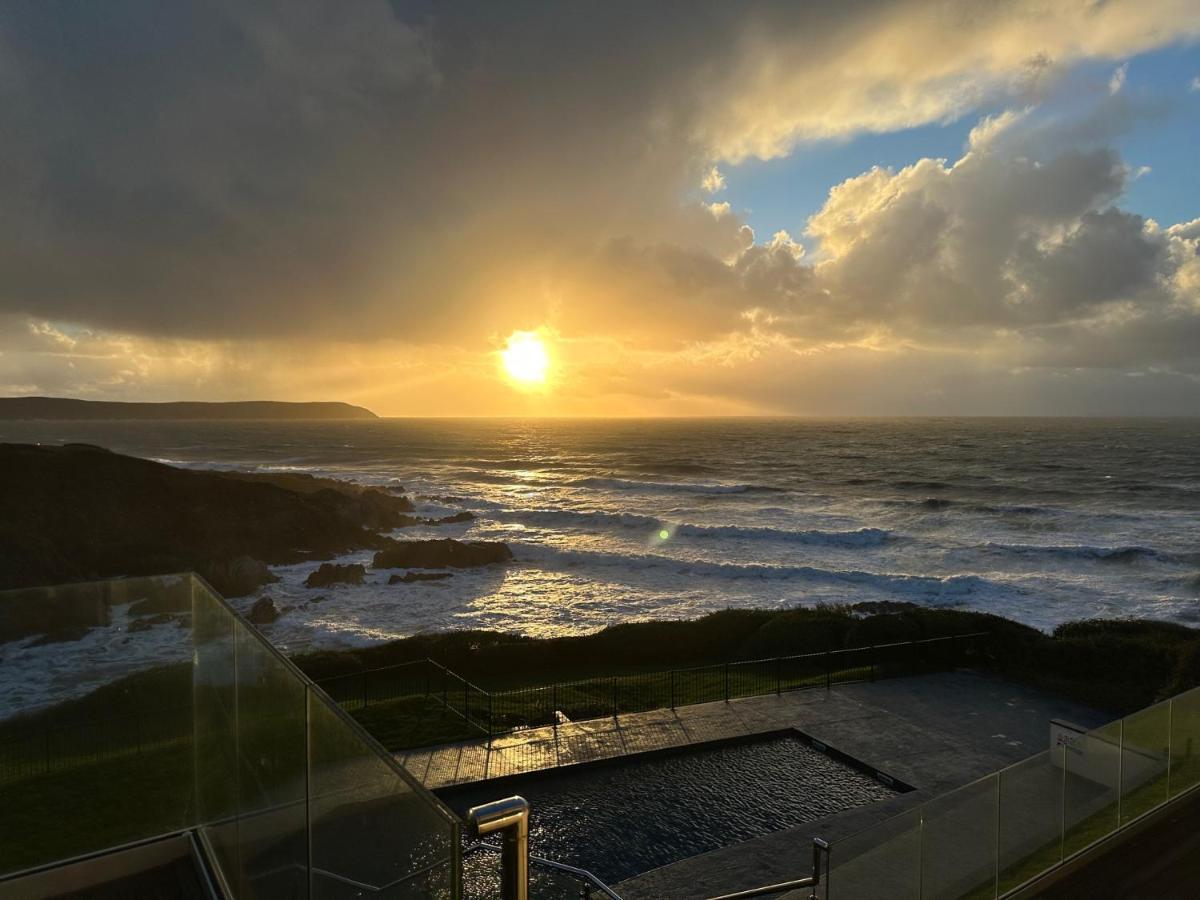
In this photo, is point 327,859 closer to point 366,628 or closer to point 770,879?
point 770,879

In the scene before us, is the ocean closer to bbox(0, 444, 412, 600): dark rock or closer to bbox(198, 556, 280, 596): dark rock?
bbox(198, 556, 280, 596): dark rock

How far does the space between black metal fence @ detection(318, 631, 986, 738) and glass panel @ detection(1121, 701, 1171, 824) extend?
10.4 metres

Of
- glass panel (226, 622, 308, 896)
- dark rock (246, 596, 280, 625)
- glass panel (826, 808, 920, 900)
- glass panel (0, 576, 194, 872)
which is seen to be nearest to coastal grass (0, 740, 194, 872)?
Answer: glass panel (0, 576, 194, 872)

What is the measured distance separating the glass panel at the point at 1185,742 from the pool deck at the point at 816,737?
4278mm

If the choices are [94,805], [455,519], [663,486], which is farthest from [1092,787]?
[663,486]

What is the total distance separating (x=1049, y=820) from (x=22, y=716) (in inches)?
604

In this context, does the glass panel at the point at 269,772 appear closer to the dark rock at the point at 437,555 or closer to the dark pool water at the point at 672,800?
the dark pool water at the point at 672,800

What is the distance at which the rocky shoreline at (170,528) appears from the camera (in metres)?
41.5

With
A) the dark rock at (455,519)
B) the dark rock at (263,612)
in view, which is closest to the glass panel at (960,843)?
the dark rock at (263,612)

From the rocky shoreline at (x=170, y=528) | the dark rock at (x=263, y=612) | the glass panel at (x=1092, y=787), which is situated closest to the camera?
the glass panel at (x=1092, y=787)

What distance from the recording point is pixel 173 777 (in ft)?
27.5

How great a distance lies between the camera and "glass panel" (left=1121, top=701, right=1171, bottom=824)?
10.1 m

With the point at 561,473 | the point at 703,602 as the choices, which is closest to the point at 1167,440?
the point at 561,473

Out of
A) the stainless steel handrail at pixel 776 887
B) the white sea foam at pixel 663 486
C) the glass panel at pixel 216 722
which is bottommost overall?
the white sea foam at pixel 663 486
